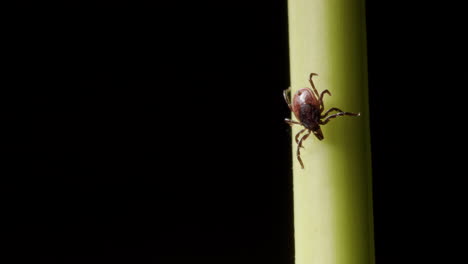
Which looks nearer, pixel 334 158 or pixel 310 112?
pixel 334 158

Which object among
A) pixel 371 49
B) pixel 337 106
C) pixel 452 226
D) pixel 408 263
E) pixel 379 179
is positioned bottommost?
pixel 408 263

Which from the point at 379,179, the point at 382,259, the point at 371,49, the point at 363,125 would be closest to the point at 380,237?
the point at 382,259

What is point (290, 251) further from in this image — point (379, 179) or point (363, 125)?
point (363, 125)
